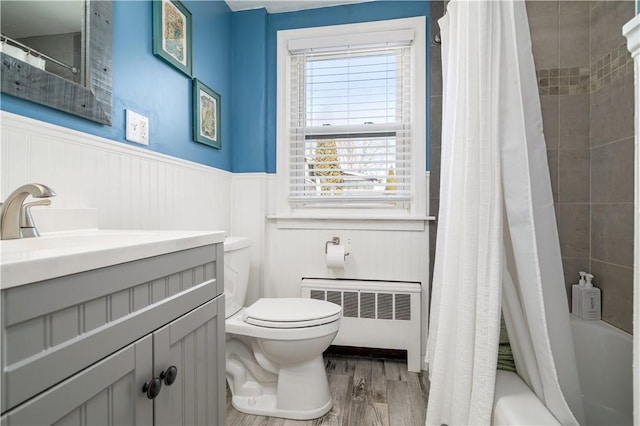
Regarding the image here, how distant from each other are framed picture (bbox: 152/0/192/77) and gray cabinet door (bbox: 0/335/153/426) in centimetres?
133

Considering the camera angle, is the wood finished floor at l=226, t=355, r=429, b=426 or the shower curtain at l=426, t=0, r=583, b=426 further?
the wood finished floor at l=226, t=355, r=429, b=426

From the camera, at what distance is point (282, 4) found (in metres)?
2.17

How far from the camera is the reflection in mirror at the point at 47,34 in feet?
3.02

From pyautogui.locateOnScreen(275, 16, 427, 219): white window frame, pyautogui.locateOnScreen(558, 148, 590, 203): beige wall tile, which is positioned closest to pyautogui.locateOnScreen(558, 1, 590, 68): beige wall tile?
pyautogui.locateOnScreen(558, 148, 590, 203): beige wall tile

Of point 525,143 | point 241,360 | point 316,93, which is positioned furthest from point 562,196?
point 241,360

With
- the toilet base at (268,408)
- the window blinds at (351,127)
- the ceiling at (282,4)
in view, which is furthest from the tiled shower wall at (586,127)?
the toilet base at (268,408)

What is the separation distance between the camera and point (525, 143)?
1025mm

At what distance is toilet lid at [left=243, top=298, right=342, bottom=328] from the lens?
1.48 metres

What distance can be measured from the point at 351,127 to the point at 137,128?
1258 mm

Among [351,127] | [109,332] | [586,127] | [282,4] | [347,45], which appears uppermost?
[282,4]

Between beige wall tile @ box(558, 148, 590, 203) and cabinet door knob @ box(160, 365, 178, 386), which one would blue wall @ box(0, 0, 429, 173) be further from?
beige wall tile @ box(558, 148, 590, 203)

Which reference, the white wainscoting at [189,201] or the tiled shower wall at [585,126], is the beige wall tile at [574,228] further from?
the white wainscoting at [189,201]

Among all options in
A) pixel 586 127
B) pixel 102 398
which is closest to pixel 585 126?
pixel 586 127

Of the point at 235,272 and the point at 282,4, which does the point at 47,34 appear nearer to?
the point at 235,272
